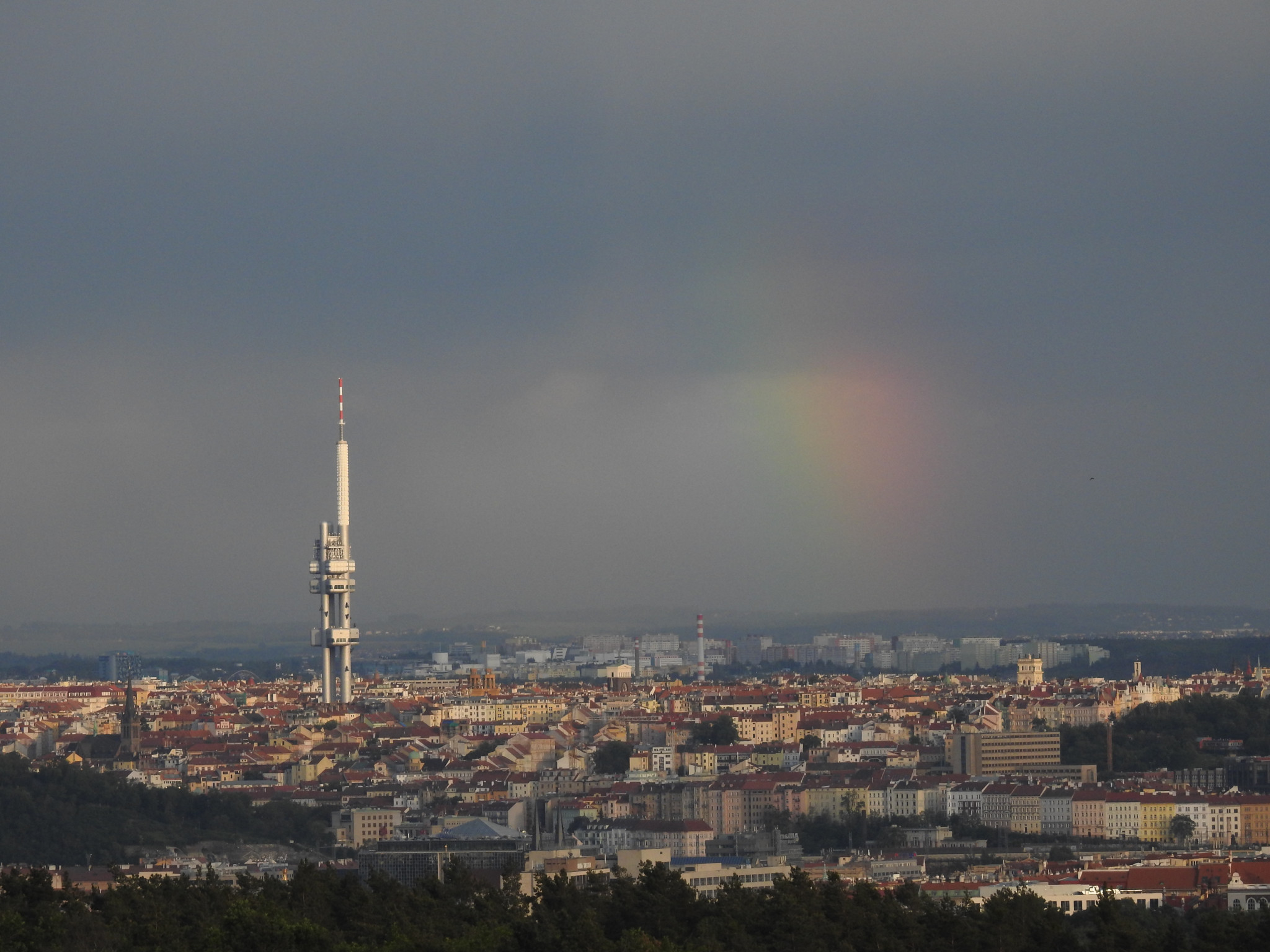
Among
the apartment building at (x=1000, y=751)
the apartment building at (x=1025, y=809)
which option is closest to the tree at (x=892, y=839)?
the apartment building at (x=1025, y=809)

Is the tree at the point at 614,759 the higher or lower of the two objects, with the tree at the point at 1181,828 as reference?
higher

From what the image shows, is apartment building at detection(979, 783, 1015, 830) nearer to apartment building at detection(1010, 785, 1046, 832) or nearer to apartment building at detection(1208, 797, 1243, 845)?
apartment building at detection(1010, 785, 1046, 832)


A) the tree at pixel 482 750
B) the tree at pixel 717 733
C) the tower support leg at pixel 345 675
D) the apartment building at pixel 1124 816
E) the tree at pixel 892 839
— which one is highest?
the tower support leg at pixel 345 675

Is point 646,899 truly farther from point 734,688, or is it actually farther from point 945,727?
point 734,688

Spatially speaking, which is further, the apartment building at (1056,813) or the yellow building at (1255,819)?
the apartment building at (1056,813)

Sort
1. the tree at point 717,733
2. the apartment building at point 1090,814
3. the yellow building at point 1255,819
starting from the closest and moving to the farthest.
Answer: the apartment building at point 1090,814, the yellow building at point 1255,819, the tree at point 717,733

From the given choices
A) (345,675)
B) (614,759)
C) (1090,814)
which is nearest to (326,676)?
(345,675)

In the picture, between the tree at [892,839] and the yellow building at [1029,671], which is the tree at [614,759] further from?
the yellow building at [1029,671]
